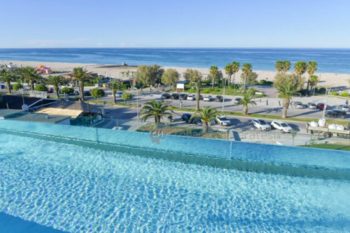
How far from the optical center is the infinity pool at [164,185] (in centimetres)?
1259

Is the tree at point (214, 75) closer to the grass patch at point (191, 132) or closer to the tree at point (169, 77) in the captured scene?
the tree at point (169, 77)

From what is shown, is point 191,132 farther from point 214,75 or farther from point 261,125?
point 214,75

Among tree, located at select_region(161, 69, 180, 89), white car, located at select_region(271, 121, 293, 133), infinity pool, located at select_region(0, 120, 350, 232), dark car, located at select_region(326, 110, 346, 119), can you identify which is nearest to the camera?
infinity pool, located at select_region(0, 120, 350, 232)

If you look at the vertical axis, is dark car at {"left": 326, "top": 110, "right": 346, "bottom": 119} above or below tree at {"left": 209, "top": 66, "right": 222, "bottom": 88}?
below

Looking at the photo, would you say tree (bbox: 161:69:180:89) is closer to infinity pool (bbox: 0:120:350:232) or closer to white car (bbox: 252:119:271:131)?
white car (bbox: 252:119:271:131)

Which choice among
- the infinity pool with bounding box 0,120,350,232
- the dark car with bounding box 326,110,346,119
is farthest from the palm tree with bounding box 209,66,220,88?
the infinity pool with bounding box 0,120,350,232

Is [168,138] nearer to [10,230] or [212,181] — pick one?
[212,181]

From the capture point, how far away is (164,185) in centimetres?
1574

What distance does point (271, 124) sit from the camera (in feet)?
93.1

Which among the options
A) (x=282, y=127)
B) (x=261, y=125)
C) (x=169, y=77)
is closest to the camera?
(x=282, y=127)

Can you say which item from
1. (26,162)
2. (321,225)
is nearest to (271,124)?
(321,225)

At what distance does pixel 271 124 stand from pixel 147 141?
14.8 meters

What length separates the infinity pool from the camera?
1259cm

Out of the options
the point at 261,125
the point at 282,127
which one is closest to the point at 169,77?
the point at 261,125
